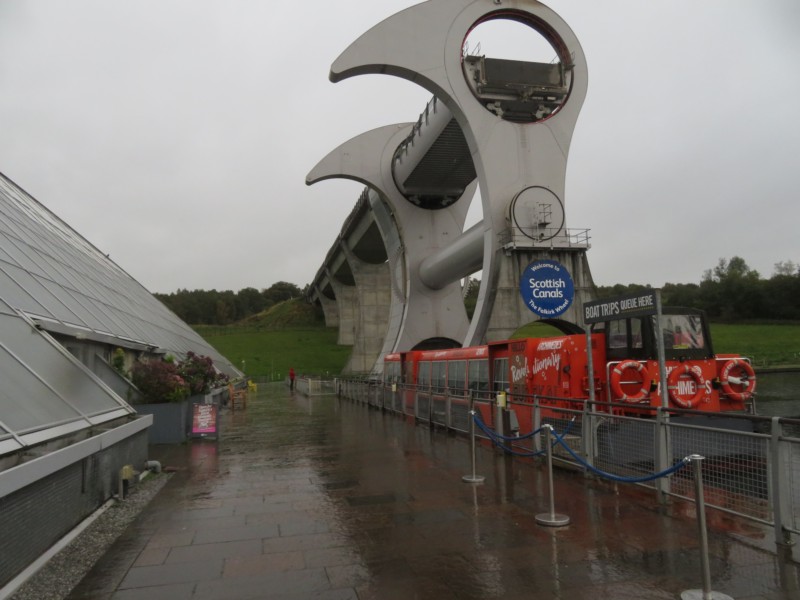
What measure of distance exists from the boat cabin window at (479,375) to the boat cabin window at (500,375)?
69 cm

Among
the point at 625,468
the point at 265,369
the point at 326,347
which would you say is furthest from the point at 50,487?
the point at 326,347

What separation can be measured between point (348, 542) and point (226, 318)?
16746 cm

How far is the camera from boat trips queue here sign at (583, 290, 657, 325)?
29.5 feet

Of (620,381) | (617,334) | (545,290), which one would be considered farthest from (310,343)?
(620,381)

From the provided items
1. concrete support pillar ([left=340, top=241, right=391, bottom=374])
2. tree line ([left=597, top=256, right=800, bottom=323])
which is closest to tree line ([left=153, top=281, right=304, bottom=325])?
concrete support pillar ([left=340, top=241, right=391, bottom=374])

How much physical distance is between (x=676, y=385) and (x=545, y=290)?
1833 cm

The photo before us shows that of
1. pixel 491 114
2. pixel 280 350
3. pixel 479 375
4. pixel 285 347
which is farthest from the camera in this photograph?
pixel 285 347

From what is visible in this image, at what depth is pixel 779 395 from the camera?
2836cm

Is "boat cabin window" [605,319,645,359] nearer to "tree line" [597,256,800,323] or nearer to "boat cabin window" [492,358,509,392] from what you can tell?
"boat cabin window" [492,358,509,392]

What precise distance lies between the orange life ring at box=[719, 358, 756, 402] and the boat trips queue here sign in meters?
2.96

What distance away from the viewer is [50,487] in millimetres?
6141

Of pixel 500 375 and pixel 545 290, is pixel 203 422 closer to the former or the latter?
pixel 500 375

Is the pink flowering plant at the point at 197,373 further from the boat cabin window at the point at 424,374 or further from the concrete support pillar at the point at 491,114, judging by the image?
the concrete support pillar at the point at 491,114

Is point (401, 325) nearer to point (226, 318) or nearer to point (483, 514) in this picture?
point (483, 514)
